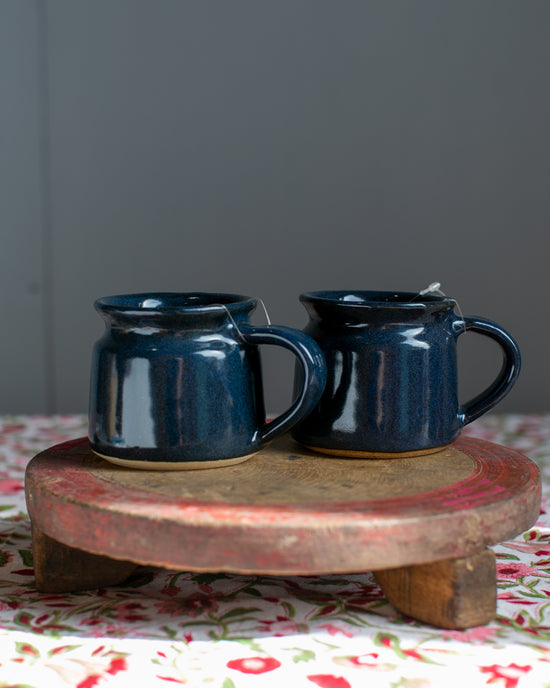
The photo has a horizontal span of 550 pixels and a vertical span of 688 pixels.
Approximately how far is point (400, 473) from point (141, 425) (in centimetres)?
25

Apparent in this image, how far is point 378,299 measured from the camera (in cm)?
95

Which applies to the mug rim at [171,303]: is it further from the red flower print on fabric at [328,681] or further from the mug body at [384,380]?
the red flower print on fabric at [328,681]

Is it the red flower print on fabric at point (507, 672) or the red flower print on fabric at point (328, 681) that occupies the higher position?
the red flower print on fabric at point (507, 672)

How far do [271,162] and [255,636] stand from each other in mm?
2464

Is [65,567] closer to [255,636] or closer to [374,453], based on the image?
[255,636]

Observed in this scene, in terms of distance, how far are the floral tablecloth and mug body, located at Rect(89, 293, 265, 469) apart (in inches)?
5.6

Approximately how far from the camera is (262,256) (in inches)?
120

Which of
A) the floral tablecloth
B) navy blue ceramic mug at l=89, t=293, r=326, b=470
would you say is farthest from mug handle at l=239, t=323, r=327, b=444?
the floral tablecloth

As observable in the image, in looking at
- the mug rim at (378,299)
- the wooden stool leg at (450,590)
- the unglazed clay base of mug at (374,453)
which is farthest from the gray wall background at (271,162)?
the wooden stool leg at (450,590)

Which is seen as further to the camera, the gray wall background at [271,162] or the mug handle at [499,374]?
the gray wall background at [271,162]

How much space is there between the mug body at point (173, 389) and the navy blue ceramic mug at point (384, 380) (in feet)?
0.31

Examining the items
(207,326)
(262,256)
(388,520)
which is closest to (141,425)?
(207,326)

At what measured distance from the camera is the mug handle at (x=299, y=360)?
773 millimetres

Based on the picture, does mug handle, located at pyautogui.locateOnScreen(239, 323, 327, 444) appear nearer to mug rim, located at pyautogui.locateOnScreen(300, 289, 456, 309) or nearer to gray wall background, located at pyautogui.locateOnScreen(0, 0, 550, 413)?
mug rim, located at pyautogui.locateOnScreen(300, 289, 456, 309)
